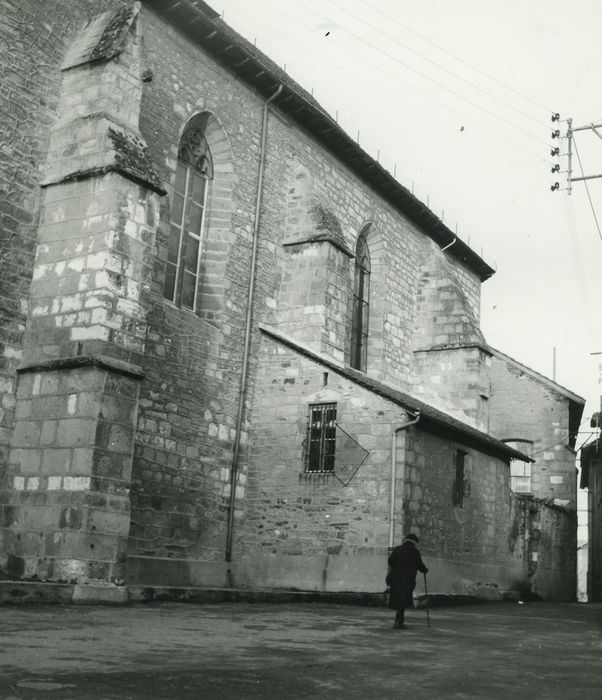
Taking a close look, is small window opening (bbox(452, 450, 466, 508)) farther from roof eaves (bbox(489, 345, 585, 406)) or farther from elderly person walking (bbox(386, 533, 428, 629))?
roof eaves (bbox(489, 345, 585, 406))

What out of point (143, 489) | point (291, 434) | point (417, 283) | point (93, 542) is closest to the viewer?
point (93, 542)

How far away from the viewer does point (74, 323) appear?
439 inches

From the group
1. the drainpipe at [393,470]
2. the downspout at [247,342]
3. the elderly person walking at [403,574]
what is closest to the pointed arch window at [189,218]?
the downspout at [247,342]

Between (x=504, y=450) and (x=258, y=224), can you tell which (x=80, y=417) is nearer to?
(x=258, y=224)

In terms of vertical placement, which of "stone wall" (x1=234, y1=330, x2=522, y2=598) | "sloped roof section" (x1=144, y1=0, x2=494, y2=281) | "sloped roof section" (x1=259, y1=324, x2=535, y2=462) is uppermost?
"sloped roof section" (x1=144, y1=0, x2=494, y2=281)

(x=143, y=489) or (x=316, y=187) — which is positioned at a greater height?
(x=316, y=187)

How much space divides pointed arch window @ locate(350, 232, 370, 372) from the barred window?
4.52 metres

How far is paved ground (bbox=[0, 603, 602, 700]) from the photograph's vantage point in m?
5.10

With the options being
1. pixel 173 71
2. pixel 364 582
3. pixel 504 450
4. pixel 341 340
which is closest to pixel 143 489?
pixel 364 582

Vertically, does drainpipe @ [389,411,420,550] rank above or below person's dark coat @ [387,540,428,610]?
above

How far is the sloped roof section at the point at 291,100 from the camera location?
14383 mm

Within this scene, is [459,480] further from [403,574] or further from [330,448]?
[403,574]

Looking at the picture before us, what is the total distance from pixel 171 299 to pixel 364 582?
19.1ft

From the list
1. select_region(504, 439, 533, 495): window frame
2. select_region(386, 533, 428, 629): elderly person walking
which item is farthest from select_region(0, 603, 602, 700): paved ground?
select_region(504, 439, 533, 495): window frame
